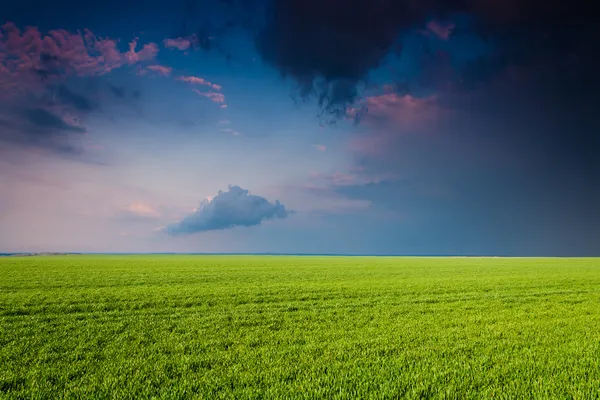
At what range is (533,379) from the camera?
7.10 m

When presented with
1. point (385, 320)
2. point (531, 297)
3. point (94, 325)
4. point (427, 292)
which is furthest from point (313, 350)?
point (531, 297)

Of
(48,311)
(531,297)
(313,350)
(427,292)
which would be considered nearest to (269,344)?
(313,350)

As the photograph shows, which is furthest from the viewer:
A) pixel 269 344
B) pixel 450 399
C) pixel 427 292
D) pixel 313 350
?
pixel 427 292

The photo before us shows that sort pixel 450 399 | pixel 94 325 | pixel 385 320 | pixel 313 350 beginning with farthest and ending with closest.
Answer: pixel 385 320, pixel 94 325, pixel 313 350, pixel 450 399

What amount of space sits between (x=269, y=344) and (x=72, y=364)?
479 centimetres

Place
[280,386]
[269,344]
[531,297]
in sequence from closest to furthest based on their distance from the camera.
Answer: [280,386]
[269,344]
[531,297]

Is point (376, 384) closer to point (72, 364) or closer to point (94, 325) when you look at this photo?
point (72, 364)

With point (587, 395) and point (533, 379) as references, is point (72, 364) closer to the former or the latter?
point (533, 379)

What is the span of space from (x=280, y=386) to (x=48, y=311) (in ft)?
43.1

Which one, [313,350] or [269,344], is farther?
[269,344]

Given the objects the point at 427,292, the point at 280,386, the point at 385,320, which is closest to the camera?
the point at 280,386

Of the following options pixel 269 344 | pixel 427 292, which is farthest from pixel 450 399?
pixel 427 292

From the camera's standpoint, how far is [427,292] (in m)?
21.1

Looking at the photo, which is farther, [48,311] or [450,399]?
[48,311]
